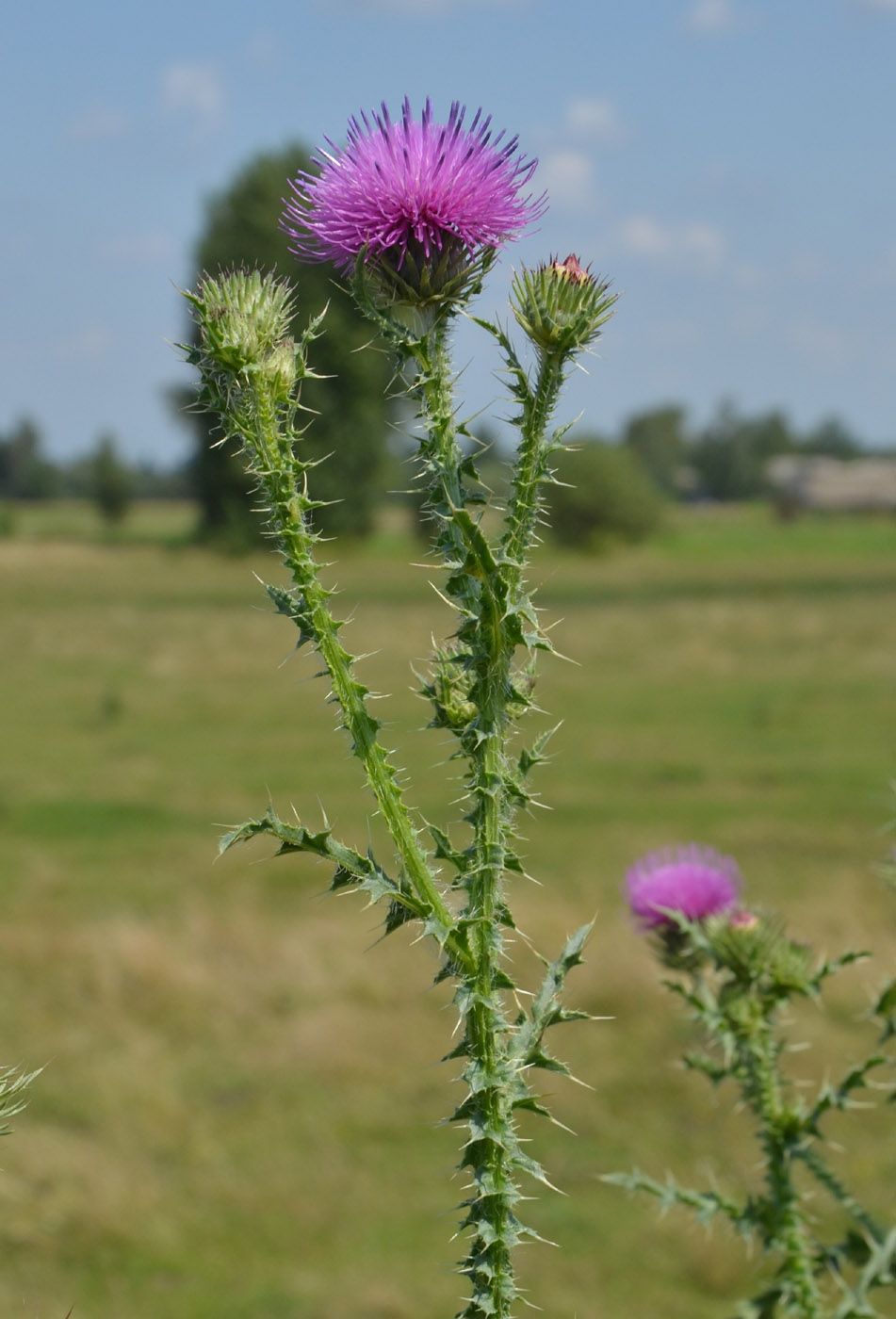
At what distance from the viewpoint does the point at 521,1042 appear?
5.01 ft

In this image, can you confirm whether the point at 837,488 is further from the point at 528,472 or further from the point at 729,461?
the point at 528,472

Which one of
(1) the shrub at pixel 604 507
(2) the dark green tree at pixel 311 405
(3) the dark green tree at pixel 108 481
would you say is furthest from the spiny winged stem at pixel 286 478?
(3) the dark green tree at pixel 108 481

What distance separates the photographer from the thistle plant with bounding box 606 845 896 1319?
213 centimetres

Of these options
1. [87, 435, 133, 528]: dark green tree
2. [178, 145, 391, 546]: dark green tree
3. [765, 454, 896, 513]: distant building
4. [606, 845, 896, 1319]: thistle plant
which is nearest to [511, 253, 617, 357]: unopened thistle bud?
[606, 845, 896, 1319]: thistle plant

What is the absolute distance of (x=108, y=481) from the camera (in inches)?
3319

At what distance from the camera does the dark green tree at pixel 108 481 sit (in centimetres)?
8431

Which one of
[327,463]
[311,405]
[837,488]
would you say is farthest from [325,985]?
[837,488]

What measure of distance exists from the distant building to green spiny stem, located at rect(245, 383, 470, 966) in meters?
101

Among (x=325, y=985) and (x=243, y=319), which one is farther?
(x=325, y=985)

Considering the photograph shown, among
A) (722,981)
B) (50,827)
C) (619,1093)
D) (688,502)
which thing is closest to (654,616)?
(50,827)

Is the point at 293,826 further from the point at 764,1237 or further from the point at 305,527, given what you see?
the point at 764,1237

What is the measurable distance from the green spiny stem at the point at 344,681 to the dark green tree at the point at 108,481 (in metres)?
85.2

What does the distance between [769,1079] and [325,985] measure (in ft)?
37.5

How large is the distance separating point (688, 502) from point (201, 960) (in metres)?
125
